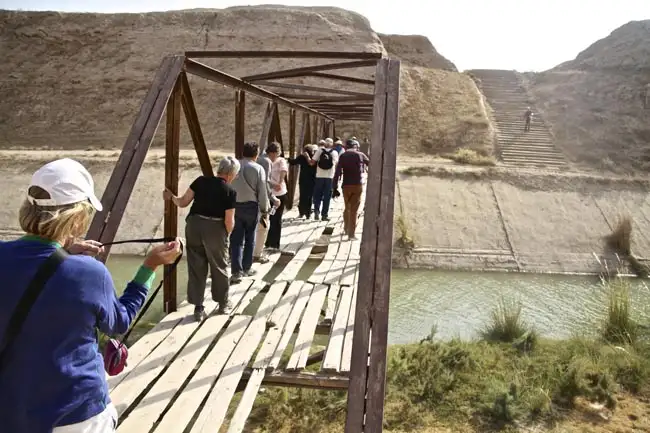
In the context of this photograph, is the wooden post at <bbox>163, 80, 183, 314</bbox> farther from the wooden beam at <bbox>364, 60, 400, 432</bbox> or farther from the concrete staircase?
the concrete staircase

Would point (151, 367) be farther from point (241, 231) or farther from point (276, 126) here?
point (276, 126)

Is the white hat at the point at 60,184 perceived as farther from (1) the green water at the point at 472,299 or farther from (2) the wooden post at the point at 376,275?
(1) the green water at the point at 472,299

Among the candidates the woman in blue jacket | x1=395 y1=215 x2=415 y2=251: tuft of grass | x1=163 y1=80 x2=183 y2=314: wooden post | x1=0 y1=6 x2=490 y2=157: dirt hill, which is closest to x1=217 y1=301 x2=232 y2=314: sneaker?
x1=163 y1=80 x2=183 y2=314: wooden post

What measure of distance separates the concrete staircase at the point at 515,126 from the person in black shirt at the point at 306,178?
1722cm

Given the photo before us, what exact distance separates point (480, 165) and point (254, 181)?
1904 cm

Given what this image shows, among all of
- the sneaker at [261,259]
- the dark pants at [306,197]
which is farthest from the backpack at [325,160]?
the sneaker at [261,259]

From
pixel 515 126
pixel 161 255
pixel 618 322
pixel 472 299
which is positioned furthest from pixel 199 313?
pixel 515 126

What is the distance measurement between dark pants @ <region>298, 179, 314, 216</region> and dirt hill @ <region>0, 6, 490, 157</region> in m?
18.1

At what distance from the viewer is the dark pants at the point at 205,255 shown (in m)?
4.75

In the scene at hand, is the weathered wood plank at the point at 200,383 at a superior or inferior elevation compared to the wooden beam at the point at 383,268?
inferior

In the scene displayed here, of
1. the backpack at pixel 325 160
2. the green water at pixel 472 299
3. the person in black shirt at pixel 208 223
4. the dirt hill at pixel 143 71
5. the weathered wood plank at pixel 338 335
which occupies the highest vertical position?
the dirt hill at pixel 143 71

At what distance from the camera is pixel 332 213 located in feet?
39.0

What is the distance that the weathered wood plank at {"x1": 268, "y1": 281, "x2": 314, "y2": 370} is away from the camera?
4347 mm

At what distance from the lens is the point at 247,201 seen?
19.7 feet
